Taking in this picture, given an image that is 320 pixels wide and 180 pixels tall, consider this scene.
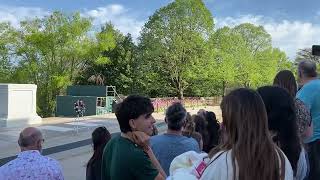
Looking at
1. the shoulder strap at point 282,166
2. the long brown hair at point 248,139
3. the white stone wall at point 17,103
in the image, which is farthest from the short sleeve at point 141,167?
the white stone wall at point 17,103

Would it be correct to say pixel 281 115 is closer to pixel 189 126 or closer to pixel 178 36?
pixel 189 126

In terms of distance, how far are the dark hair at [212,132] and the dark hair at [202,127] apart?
0.05 metres

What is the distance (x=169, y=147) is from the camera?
4164mm

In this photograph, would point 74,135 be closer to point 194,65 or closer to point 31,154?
point 31,154

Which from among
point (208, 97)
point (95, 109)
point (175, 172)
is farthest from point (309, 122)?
point (208, 97)

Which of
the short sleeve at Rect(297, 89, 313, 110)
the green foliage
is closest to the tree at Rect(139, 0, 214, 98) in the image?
the green foliage

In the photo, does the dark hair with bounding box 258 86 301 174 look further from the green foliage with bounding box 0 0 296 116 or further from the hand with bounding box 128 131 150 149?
the green foliage with bounding box 0 0 296 116

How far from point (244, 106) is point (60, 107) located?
35335 millimetres

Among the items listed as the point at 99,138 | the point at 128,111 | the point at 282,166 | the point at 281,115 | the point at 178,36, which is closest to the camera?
the point at 282,166

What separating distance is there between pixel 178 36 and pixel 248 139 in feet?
147

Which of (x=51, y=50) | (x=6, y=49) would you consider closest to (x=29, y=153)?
(x=51, y=50)

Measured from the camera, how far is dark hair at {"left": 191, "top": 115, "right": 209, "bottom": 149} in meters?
5.30

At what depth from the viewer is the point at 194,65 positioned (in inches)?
1855

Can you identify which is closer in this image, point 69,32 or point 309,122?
point 309,122
